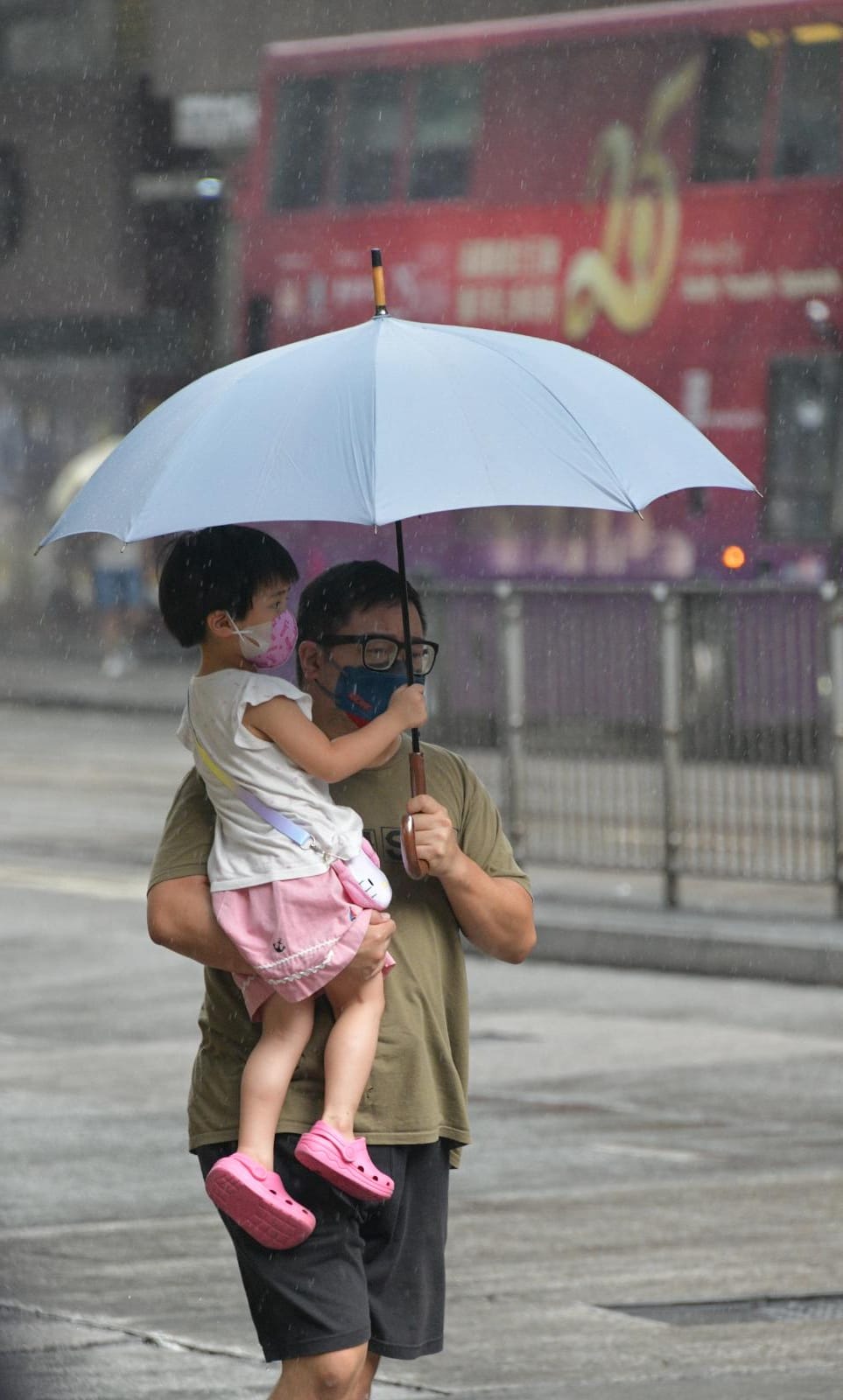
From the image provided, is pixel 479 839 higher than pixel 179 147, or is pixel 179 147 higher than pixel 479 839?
pixel 179 147

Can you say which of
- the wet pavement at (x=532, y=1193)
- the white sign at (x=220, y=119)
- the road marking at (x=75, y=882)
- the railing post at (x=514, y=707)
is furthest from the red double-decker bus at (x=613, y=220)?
the white sign at (x=220, y=119)

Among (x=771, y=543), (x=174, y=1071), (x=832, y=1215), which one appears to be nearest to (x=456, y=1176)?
(x=832, y=1215)

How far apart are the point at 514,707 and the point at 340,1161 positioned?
904 centimetres

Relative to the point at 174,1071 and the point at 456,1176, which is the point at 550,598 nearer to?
the point at 174,1071

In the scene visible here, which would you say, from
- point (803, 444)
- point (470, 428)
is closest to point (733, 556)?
point (803, 444)

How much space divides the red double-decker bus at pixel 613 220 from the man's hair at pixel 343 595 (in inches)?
600

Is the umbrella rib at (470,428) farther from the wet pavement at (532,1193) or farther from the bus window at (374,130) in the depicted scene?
the bus window at (374,130)

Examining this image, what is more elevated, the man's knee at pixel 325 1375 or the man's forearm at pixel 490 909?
the man's forearm at pixel 490 909

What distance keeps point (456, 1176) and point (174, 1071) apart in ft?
6.38

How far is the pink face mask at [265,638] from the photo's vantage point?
3840 mm

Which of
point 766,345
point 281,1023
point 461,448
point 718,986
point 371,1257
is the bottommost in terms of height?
point 718,986

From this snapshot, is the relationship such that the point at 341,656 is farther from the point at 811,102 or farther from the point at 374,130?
the point at 374,130

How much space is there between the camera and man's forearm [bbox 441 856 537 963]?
3.86 metres

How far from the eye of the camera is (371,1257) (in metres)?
3.90
